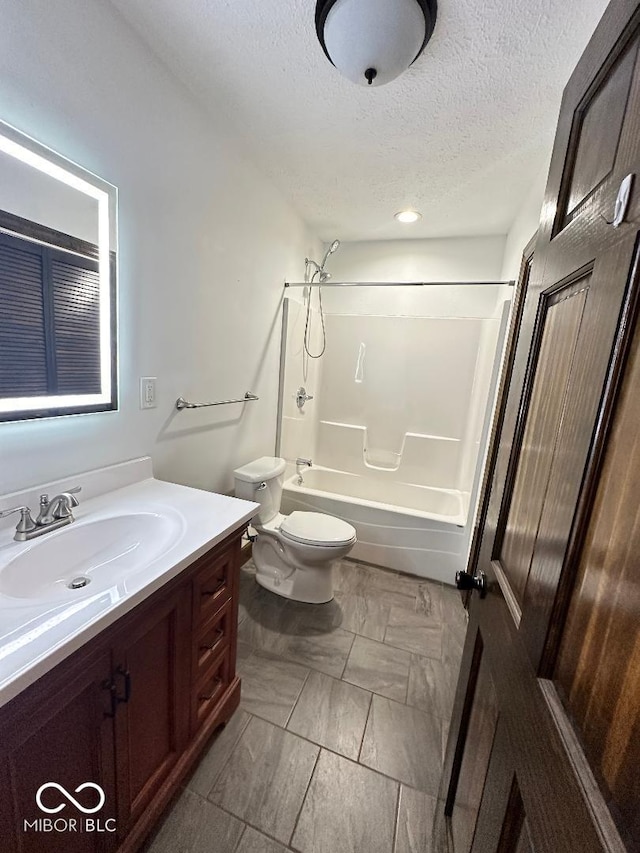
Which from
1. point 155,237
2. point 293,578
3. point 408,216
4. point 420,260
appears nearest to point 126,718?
point 293,578

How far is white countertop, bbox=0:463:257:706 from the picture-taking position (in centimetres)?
62

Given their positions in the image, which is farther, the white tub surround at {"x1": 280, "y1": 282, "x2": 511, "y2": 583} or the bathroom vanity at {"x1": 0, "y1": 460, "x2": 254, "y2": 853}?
the white tub surround at {"x1": 280, "y1": 282, "x2": 511, "y2": 583}

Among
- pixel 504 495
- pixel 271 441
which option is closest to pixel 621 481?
pixel 504 495

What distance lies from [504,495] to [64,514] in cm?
124

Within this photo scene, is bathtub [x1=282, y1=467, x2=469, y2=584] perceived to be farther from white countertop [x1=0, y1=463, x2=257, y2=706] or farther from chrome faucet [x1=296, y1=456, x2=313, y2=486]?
white countertop [x1=0, y1=463, x2=257, y2=706]

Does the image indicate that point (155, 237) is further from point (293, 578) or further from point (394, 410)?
point (394, 410)

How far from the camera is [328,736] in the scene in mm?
1339

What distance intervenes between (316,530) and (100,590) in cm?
130

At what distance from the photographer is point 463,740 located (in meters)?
0.97

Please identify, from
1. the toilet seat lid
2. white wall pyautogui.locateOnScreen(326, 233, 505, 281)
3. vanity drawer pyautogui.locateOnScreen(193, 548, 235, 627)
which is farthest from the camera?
white wall pyautogui.locateOnScreen(326, 233, 505, 281)

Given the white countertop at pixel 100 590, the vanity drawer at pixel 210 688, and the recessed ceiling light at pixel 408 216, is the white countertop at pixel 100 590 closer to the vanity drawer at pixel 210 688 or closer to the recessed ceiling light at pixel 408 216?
the vanity drawer at pixel 210 688

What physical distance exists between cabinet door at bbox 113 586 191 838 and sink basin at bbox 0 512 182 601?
0.50 ft

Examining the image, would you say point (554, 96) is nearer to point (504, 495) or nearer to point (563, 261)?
point (563, 261)

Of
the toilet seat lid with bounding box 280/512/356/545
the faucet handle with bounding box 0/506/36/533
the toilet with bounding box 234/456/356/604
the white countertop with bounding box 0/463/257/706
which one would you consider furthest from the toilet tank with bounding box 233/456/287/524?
the faucet handle with bounding box 0/506/36/533
